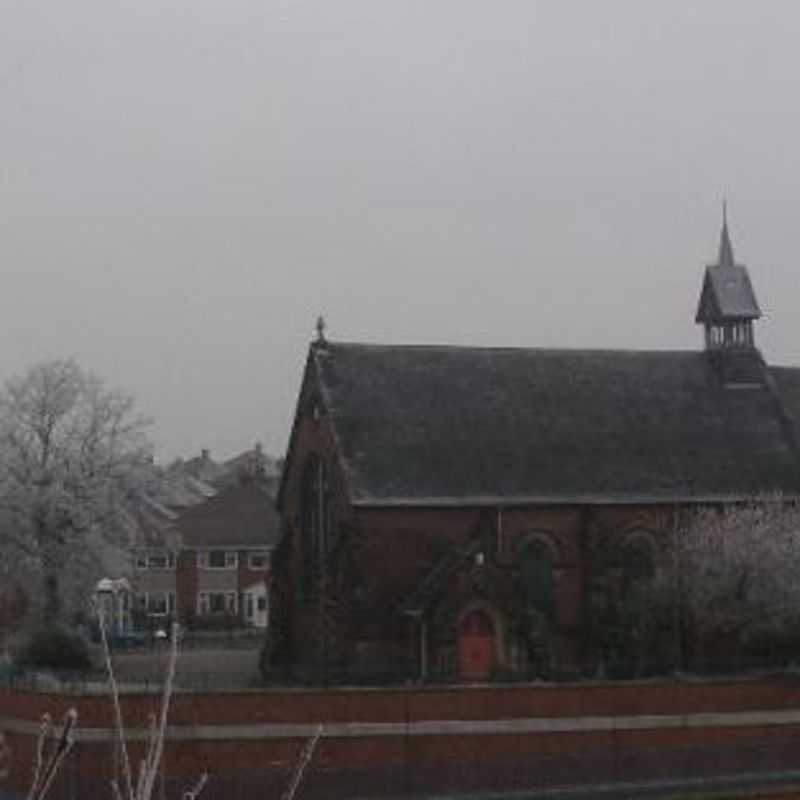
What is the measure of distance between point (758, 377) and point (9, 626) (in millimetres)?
32419

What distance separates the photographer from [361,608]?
4841 cm

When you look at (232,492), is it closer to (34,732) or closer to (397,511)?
(397,511)

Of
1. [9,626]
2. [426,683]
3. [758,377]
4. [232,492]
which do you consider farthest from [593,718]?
[232,492]

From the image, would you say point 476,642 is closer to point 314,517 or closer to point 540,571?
point 540,571

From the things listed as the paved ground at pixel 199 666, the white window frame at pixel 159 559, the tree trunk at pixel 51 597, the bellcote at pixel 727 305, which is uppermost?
the bellcote at pixel 727 305

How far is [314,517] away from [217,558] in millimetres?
42667

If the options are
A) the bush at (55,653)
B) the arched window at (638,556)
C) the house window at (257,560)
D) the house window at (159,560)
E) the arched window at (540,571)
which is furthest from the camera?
the house window at (257,560)

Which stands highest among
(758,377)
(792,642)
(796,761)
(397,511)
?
(758,377)

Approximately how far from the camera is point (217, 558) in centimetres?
9412

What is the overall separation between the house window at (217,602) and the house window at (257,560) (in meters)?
1.99

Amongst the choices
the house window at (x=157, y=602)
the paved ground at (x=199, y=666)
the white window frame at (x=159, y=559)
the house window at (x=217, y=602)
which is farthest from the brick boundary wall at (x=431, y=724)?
the house window at (x=217, y=602)

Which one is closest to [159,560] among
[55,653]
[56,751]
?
[55,653]

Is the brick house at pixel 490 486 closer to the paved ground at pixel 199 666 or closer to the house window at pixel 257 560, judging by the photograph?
the paved ground at pixel 199 666

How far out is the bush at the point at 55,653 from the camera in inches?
1802
